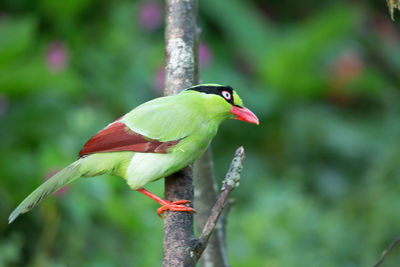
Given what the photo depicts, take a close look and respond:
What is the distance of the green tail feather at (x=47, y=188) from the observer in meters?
2.09

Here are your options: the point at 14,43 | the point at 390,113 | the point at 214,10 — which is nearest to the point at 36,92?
the point at 14,43

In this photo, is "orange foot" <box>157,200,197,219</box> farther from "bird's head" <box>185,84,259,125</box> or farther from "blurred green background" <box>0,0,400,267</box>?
"blurred green background" <box>0,0,400,267</box>

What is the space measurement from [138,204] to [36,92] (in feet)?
5.13

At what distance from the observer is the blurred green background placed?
3.71 meters

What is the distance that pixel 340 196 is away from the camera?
5.00m

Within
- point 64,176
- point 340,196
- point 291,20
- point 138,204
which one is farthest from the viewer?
point 291,20

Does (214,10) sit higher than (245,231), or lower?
higher

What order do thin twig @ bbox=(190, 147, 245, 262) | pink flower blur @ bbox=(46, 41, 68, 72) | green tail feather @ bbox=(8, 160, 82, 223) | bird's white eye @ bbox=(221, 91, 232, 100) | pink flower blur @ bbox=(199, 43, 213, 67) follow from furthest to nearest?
pink flower blur @ bbox=(199, 43, 213, 67)
pink flower blur @ bbox=(46, 41, 68, 72)
bird's white eye @ bbox=(221, 91, 232, 100)
green tail feather @ bbox=(8, 160, 82, 223)
thin twig @ bbox=(190, 147, 245, 262)

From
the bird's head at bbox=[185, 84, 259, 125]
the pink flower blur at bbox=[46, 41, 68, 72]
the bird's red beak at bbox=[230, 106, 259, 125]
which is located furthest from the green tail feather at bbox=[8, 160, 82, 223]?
the pink flower blur at bbox=[46, 41, 68, 72]

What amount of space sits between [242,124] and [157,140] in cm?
317

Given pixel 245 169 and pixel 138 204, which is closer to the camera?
pixel 138 204

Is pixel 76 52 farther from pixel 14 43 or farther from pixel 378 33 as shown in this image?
pixel 378 33

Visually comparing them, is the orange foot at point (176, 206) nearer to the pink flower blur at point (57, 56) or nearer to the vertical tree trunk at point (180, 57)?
the vertical tree trunk at point (180, 57)

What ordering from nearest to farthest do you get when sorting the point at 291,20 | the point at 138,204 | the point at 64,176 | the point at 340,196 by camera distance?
the point at 64,176, the point at 138,204, the point at 340,196, the point at 291,20
